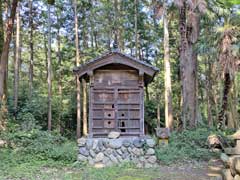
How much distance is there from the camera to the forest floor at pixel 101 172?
746 centimetres

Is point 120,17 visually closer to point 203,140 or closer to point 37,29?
point 37,29

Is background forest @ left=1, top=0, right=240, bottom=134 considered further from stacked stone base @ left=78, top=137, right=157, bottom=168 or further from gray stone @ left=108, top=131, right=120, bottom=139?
gray stone @ left=108, top=131, right=120, bottom=139

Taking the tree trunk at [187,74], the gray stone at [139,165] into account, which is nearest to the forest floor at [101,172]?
the gray stone at [139,165]

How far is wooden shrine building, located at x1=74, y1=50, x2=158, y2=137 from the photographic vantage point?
9828mm

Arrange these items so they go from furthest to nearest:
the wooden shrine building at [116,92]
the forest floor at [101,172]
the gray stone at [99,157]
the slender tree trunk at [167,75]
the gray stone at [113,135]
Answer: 1. the slender tree trunk at [167,75]
2. the wooden shrine building at [116,92]
3. the gray stone at [113,135]
4. the gray stone at [99,157]
5. the forest floor at [101,172]

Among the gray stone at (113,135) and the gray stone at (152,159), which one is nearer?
the gray stone at (152,159)

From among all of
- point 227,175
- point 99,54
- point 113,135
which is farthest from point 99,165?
point 99,54

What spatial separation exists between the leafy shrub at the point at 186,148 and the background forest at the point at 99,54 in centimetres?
4

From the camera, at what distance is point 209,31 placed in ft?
54.5

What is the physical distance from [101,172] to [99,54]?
13.9m

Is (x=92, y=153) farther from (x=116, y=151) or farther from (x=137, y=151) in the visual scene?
(x=137, y=151)

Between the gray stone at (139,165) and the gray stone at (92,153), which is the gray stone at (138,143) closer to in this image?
the gray stone at (139,165)

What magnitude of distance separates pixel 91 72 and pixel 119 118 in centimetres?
176

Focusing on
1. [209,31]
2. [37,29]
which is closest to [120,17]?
[37,29]
